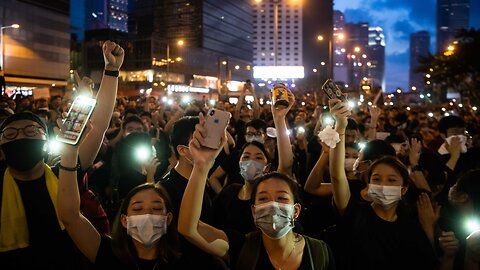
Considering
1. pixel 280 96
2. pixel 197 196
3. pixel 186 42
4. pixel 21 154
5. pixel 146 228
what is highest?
pixel 186 42

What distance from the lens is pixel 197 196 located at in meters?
3.12

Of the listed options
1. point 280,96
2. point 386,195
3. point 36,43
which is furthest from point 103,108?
point 36,43

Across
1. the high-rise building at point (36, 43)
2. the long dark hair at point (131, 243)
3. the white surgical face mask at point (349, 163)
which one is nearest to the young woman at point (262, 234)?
the long dark hair at point (131, 243)

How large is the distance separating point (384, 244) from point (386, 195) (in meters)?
0.40

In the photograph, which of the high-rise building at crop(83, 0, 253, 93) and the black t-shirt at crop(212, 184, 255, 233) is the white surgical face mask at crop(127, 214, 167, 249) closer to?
the black t-shirt at crop(212, 184, 255, 233)

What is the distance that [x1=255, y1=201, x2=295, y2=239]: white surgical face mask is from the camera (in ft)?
10.4

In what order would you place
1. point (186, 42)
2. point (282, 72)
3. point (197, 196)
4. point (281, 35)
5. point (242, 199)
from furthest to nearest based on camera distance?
point (281, 35) < point (186, 42) < point (282, 72) < point (242, 199) < point (197, 196)

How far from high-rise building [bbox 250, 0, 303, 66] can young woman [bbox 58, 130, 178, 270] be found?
162091 mm

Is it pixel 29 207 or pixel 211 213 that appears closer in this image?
pixel 29 207

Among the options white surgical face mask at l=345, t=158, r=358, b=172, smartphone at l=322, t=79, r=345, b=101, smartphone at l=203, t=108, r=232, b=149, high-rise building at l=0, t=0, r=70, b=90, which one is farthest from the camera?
high-rise building at l=0, t=0, r=70, b=90

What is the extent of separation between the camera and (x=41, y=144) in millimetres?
3344

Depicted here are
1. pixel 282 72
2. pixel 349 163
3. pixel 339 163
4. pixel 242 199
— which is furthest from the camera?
pixel 282 72

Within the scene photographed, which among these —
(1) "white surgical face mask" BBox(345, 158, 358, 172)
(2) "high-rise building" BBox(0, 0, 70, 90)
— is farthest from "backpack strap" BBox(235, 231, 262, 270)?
(2) "high-rise building" BBox(0, 0, 70, 90)

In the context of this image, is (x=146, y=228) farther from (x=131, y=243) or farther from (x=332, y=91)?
(x=332, y=91)
